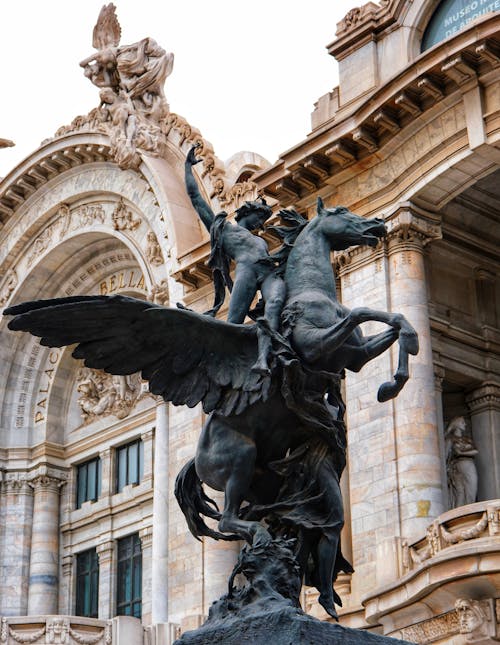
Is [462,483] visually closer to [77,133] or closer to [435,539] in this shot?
[435,539]

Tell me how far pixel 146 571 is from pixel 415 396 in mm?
10321

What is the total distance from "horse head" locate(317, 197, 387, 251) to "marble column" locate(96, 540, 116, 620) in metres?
22.8

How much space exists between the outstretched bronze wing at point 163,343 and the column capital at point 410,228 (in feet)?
45.3

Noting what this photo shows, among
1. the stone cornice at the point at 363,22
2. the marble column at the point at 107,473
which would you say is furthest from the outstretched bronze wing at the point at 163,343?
the marble column at the point at 107,473

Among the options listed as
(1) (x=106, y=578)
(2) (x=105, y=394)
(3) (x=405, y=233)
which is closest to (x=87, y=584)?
(1) (x=106, y=578)

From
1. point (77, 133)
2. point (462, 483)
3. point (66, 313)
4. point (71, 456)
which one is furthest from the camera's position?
point (71, 456)

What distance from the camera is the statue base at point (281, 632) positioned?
7.99 m

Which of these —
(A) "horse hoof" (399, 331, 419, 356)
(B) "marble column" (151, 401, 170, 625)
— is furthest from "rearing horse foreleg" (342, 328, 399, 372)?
(B) "marble column" (151, 401, 170, 625)

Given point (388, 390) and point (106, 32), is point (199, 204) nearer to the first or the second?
point (388, 390)

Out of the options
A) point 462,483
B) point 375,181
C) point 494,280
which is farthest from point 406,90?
point 462,483

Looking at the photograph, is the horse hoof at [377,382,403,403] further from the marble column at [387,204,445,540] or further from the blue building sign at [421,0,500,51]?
the blue building sign at [421,0,500,51]

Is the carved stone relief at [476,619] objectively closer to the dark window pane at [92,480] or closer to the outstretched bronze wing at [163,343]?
the outstretched bronze wing at [163,343]

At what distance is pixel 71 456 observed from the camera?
113ft

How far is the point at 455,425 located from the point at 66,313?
16350mm
